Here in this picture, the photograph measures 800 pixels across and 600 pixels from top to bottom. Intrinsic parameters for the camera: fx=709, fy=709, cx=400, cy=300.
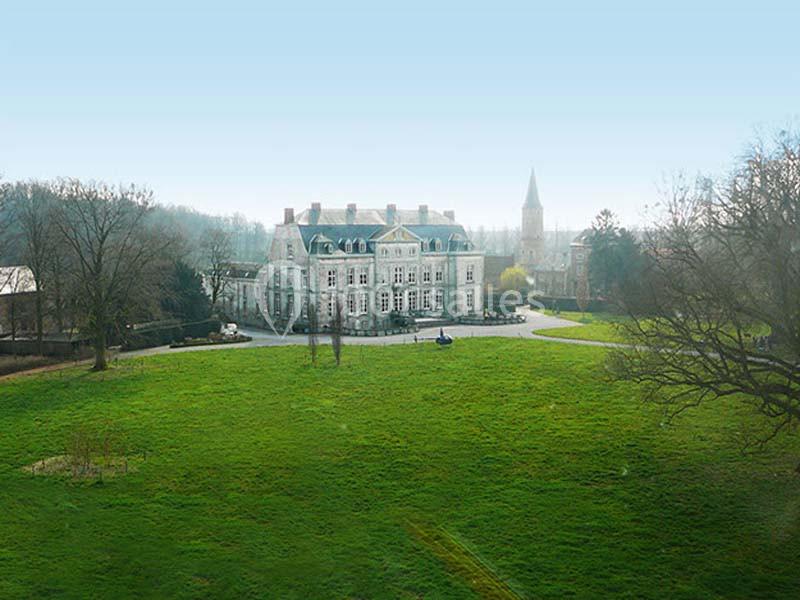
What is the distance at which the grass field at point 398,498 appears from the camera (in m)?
12.9

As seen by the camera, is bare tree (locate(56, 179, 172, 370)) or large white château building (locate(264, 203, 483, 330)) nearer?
bare tree (locate(56, 179, 172, 370))

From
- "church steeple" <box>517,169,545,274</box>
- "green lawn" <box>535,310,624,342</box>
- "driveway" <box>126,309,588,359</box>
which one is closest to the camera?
"driveway" <box>126,309,588,359</box>

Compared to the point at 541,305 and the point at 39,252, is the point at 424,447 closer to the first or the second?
the point at 39,252

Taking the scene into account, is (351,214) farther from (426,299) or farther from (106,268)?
(106,268)

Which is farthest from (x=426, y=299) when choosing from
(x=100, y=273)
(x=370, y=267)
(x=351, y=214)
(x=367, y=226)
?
(x=100, y=273)

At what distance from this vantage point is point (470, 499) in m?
16.4

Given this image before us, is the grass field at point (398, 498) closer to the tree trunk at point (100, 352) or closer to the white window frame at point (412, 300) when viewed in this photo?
the tree trunk at point (100, 352)

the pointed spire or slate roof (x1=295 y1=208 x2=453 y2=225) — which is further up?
the pointed spire

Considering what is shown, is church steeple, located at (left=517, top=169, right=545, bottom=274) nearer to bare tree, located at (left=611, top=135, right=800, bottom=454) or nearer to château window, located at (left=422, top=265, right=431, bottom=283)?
château window, located at (left=422, top=265, right=431, bottom=283)

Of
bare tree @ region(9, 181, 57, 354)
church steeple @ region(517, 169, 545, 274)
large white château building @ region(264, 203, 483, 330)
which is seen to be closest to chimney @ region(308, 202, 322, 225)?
large white château building @ region(264, 203, 483, 330)

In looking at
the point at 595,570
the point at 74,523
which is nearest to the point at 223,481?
the point at 74,523

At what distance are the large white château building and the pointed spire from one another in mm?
45964

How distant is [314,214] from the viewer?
51.9 metres

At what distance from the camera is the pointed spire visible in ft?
333
